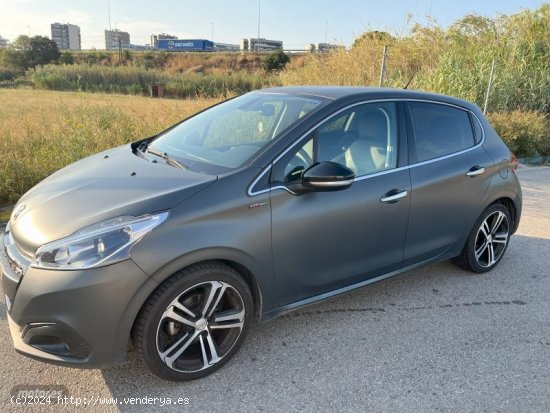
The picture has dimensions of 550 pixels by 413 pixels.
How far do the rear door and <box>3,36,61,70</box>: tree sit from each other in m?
65.2

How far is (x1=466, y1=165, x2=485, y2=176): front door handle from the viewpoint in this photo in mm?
3815

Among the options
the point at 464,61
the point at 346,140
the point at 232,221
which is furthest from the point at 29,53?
the point at 232,221

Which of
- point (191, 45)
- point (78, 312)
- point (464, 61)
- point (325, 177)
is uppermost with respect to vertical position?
point (191, 45)

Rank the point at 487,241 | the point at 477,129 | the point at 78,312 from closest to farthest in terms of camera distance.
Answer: the point at 78,312, the point at 477,129, the point at 487,241

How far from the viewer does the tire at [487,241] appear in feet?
13.4

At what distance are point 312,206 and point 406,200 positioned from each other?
0.87 metres

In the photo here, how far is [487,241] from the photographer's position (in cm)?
423

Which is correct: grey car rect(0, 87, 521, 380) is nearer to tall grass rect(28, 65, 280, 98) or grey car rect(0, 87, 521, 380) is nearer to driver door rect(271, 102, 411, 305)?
driver door rect(271, 102, 411, 305)

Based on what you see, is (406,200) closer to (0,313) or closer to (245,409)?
(245,409)

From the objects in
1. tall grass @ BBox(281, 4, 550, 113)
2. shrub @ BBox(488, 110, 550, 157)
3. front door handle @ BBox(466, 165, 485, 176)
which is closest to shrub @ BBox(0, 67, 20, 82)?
tall grass @ BBox(281, 4, 550, 113)

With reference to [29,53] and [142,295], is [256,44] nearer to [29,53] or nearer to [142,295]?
[29,53]

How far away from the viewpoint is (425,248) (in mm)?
3627

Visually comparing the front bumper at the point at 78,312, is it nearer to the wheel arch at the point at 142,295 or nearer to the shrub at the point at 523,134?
the wheel arch at the point at 142,295

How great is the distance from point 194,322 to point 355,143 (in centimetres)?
163
